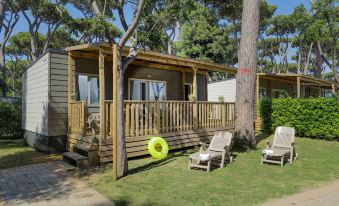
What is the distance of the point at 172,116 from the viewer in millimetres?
10055

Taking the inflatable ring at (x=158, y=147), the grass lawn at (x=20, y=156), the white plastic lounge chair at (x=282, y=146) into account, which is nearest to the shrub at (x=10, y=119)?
the grass lawn at (x=20, y=156)

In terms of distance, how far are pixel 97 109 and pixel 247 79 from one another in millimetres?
5465

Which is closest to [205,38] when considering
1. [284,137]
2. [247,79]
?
[247,79]

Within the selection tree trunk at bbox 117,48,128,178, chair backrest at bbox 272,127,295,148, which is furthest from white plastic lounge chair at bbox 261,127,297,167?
tree trunk at bbox 117,48,128,178

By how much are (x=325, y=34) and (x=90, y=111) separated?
12.5m

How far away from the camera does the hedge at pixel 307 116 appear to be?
12320 millimetres

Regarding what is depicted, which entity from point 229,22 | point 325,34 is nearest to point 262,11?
point 229,22

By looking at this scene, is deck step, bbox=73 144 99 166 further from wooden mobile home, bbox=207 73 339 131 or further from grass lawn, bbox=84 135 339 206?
wooden mobile home, bbox=207 73 339 131

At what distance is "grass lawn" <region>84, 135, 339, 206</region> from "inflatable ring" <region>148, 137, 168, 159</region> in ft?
0.86

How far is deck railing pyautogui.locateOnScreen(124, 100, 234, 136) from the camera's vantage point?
8.67 metres

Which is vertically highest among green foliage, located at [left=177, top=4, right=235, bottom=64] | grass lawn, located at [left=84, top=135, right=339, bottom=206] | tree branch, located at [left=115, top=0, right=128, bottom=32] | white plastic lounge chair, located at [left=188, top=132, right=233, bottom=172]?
green foliage, located at [left=177, top=4, right=235, bottom=64]

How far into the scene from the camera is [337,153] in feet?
30.9

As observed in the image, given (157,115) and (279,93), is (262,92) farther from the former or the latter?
(157,115)

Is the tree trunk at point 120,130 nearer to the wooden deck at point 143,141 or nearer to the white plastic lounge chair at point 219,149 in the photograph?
the wooden deck at point 143,141
